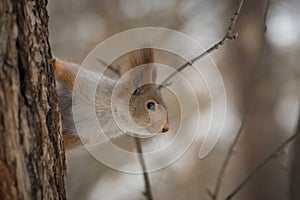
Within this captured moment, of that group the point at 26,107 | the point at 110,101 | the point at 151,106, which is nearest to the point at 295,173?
the point at 151,106

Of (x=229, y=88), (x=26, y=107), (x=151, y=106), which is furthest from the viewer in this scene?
(x=229, y=88)

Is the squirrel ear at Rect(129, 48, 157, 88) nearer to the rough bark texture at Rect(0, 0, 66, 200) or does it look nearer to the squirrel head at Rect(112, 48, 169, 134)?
the squirrel head at Rect(112, 48, 169, 134)

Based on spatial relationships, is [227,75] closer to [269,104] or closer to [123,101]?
[269,104]

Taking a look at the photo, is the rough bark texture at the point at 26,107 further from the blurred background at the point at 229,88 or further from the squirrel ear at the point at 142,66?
the blurred background at the point at 229,88

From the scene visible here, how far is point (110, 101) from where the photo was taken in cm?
183

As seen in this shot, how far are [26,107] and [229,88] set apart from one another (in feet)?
8.95

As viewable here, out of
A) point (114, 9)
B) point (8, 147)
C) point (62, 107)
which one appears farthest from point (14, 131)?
point (114, 9)

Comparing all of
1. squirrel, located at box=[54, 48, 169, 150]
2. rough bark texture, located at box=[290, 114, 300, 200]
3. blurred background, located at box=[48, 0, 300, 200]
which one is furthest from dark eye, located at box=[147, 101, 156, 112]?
blurred background, located at box=[48, 0, 300, 200]

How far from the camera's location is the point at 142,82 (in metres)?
1.77

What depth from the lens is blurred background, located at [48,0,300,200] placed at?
3518 millimetres

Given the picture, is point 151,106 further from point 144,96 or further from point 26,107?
point 26,107

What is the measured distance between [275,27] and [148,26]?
818 mm

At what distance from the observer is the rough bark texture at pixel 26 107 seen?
102 cm

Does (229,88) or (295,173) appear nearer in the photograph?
(295,173)
